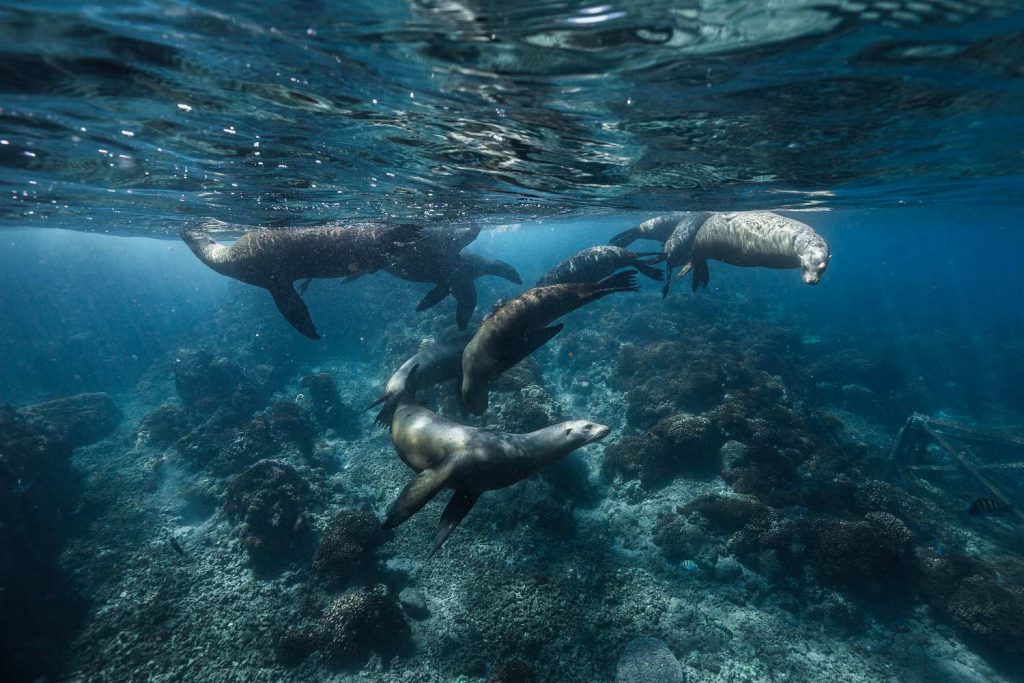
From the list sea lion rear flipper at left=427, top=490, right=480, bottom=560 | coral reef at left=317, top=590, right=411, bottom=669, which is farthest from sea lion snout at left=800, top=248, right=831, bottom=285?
coral reef at left=317, top=590, right=411, bottom=669

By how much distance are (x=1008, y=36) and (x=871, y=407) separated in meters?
16.1

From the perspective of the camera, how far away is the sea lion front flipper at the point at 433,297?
12.6m

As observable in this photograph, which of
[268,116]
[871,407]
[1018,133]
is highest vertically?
[268,116]

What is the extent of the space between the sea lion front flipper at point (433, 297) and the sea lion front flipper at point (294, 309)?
127 inches

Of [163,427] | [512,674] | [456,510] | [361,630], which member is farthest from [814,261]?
[163,427]

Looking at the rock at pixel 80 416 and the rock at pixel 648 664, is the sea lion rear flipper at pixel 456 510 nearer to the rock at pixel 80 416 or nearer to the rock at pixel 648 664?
the rock at pixel 648 664

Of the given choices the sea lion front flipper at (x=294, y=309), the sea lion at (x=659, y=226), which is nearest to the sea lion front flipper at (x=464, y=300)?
the sea lion front flipper at (x=294, y=309)

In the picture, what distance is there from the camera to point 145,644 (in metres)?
6.86

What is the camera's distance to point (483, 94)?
5.54 metres

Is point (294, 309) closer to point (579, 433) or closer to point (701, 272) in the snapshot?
point (579, 433)

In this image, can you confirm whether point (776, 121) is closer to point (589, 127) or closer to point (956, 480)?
point (589, 127)

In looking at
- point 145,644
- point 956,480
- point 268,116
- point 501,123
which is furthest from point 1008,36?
point 145,644

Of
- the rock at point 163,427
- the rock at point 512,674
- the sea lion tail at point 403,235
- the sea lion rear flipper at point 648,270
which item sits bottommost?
the rock at point 163,427

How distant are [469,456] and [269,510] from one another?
238 inches
